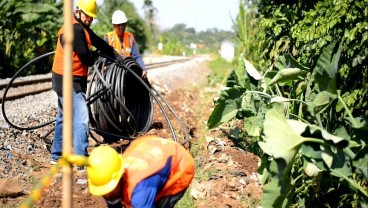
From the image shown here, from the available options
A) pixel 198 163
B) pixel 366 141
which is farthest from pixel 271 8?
pixel 366 141

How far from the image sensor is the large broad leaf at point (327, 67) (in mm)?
3913

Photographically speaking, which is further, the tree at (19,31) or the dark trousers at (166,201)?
the tree at (19,31)

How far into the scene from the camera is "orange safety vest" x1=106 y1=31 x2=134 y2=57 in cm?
805

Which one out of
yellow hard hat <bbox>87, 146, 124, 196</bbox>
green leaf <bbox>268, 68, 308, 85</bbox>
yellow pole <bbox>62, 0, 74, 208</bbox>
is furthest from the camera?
green leaf <bbox>268, 68, 308, 85</bbox>

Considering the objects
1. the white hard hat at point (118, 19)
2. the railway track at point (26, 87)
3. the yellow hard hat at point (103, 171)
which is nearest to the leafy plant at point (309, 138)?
the yellow hard hat at point (103, 171)

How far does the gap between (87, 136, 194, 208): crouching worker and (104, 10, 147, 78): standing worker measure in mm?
4751

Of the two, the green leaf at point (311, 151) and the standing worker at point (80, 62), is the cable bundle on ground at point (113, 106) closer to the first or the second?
the standing worker at point (80, 62)

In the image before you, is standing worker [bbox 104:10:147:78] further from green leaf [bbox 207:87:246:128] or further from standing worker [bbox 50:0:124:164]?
green leaf [bbox 207:87:246:128]

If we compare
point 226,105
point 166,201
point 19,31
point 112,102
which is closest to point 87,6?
point 226,105

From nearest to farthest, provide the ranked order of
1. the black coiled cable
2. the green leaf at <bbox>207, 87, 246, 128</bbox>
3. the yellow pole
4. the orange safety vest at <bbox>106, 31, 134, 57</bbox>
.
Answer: the yellow pole, the green leaf at <bbox>207, 87, 246, 128</bbox>, the black coiled cable, the orange safety vest at <bbox>106, 31, 134, 57</bbox>

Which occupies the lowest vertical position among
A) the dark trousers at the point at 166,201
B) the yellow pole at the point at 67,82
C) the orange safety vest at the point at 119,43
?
the dark trousers at the point at 166,201

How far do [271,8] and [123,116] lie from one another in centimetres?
305

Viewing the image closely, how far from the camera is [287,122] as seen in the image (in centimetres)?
328

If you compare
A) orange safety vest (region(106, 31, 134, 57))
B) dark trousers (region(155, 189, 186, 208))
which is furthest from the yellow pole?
orange safety vest (region(106, 31, 134, 57))
